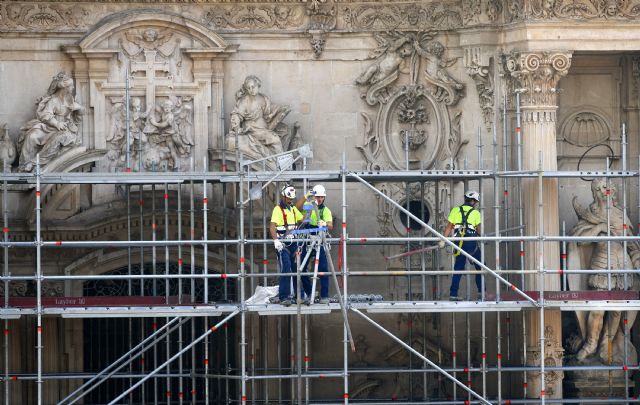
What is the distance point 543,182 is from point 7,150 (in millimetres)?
7385

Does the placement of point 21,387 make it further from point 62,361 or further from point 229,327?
point 229,327

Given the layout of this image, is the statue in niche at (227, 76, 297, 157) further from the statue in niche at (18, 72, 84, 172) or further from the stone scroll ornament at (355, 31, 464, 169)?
the statue in niche at (18, 72, 84, 172)

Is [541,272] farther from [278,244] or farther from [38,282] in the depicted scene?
[38,282]

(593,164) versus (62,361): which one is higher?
(593,164)

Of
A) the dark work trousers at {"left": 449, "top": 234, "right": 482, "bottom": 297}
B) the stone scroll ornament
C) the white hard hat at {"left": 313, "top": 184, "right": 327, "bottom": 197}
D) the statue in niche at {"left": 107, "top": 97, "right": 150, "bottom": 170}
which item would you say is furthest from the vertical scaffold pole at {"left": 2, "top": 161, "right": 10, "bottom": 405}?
the dark work trousers at {"left": 449, "top": 234, "right": 482, "bottom": 297}

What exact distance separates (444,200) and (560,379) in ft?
9.95

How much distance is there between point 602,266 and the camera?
35.9 meters

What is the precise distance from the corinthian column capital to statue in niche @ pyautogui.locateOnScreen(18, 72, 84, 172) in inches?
239

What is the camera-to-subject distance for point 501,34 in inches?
1425

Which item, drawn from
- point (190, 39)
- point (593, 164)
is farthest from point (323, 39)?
point (593, 164)

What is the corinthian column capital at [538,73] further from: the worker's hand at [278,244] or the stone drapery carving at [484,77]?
the worker's hand at [278,244]

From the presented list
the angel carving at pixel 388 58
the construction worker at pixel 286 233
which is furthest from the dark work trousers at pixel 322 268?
the angel carving at pixel 388 58

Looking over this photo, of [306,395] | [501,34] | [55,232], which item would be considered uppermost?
[501,34]

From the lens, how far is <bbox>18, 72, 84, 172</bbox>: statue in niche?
117 feet
